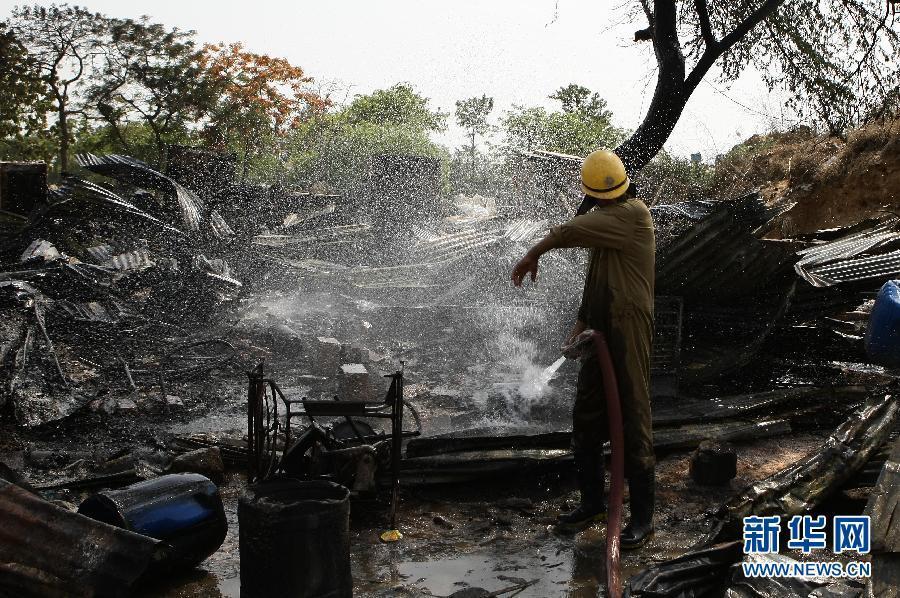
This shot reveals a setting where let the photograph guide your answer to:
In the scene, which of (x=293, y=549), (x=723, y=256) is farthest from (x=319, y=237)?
(x=293, y=549)

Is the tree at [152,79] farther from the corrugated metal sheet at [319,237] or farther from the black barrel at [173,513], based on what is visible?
the black barrel at [173,513]

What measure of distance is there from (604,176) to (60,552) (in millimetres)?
3285

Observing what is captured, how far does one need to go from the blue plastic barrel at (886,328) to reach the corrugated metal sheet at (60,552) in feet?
15.3

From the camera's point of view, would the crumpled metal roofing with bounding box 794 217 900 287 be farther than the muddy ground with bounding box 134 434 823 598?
Yes

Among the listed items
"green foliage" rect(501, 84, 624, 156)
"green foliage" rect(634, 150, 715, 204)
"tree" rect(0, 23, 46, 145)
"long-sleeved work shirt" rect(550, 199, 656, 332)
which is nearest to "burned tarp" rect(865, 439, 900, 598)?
"long-sleeved work shirt" rect(550, 199, 656, 332)

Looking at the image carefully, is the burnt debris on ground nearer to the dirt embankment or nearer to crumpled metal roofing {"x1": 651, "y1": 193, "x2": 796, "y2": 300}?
crumpled metal roofing {"x1": 651, "y1": 193, "x2": 796, "y2": 300}

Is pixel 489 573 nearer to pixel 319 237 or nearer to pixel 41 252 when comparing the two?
pixel 41 252

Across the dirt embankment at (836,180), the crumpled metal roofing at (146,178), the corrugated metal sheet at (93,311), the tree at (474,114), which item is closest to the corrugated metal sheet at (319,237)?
the crumpled metal roofing at (146,178)

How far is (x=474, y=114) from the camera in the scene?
3538cm

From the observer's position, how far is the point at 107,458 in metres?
5.68

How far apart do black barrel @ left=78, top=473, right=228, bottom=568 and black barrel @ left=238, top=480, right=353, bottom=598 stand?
0.58 meters

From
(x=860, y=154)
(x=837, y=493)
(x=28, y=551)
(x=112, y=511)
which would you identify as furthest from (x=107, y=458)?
(x=860, y=154)

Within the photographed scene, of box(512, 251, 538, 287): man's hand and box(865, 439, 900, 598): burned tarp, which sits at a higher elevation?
box(512, 251, 538, 287): man's hand

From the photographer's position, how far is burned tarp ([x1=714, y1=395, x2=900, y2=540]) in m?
3.73
